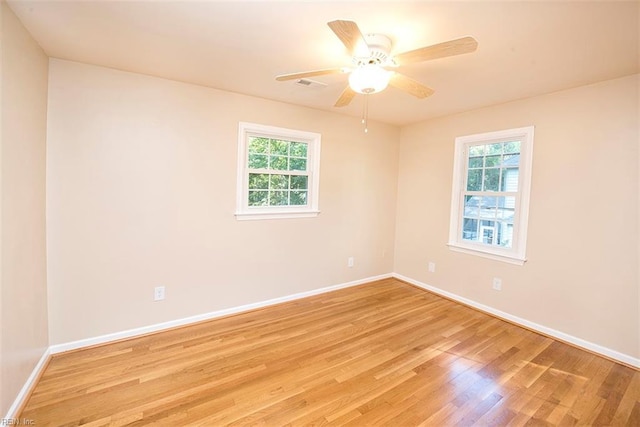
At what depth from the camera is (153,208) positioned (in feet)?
8.58

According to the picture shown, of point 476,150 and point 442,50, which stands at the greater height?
point 442,50

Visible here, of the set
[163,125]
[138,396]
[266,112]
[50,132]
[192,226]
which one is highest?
[266,112]

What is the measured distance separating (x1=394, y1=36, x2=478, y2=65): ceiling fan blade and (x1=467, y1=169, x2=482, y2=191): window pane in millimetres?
2291

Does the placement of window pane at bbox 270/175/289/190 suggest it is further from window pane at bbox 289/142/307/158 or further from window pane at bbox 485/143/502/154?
window pane at bbox 485/143/502/154

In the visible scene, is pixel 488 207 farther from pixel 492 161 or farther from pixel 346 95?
pixel 346 95

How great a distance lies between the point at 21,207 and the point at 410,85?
8.72 feet

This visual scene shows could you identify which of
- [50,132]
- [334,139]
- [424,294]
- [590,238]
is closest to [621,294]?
[590,238]

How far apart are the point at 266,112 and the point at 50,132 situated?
183 cm

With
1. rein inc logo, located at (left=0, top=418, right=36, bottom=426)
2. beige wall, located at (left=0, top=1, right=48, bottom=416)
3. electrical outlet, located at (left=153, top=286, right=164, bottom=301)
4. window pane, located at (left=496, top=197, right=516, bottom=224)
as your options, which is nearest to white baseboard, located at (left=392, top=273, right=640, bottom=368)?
window pane, located at (left=496, top=197, right=516, bottom=224)

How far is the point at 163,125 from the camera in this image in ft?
8.54

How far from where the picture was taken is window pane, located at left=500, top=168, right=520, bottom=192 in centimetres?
309

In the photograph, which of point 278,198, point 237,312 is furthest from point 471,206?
point 237,312

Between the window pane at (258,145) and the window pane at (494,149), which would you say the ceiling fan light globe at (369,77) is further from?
the window pane at (494,149)

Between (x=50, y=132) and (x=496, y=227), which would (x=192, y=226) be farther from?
(x=496, y=227)
